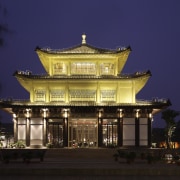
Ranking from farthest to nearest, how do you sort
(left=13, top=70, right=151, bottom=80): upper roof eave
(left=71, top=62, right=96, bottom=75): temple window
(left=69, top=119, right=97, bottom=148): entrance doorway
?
(left=71, top=62, right=96, bottom=75): temple window
(left=13, top=70, right=151, bottom=80): upper roof eave
(left=69, top=119, right=97, bottom=148): entrance doorway

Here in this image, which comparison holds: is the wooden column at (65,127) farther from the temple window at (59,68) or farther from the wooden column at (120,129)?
the wooden column at (120,129)

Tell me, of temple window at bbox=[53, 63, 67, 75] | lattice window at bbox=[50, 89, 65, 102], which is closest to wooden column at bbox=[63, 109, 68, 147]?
lattice window at bbox=[50, 89, 65, 102]

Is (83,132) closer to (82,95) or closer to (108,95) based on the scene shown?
(82,95)

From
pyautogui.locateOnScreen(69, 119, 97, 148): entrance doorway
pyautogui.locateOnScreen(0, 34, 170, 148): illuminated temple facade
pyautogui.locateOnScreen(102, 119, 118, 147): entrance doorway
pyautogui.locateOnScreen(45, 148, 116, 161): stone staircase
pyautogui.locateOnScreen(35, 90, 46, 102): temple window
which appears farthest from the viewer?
pyautogui.locateOnScreen(35, 90, 46, 102): temple window

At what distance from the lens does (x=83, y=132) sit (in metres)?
53.1

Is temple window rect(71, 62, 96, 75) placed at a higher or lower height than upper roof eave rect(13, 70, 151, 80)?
higher

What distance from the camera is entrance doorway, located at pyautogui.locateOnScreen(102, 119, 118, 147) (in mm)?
52562

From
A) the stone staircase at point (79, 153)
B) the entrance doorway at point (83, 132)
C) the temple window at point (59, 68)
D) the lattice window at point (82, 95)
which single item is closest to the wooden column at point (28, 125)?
the entrance doorway at point (83, 132)

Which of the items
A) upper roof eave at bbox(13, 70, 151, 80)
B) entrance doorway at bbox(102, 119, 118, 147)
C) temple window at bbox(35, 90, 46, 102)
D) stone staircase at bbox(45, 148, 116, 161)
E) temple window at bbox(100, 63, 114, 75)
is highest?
temple window at bbox(100, 63, 114, 75)

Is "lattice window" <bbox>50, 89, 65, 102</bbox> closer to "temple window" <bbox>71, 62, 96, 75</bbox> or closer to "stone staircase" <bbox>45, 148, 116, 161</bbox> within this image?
"temple window" <bbox>71, 62, 96, 75</bbox>

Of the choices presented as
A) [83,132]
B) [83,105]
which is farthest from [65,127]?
[83,105]

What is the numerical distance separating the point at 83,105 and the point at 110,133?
4.11 m

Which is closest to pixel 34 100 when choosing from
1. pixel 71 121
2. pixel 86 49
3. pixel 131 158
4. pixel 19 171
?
pixel 71 121

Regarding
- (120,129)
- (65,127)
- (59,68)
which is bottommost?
(120,129)
